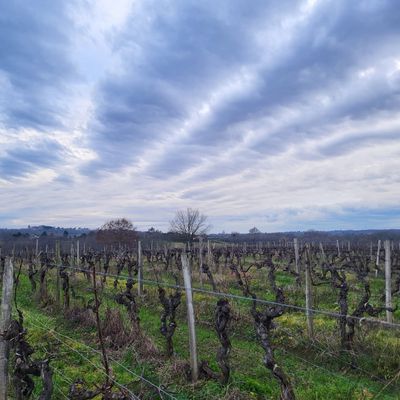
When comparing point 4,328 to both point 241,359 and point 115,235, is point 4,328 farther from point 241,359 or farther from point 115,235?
point 115,235

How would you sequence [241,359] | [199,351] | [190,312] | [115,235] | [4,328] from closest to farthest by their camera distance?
[4,328] < [190,312] < [241,359] < [199,351] < [115,235]

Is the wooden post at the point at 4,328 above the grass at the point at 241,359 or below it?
above

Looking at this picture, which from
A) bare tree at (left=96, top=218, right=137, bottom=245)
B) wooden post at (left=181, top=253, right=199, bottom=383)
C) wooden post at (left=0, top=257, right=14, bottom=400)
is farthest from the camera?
bare tree at (left=96, top=218, right=137, bottom=245)

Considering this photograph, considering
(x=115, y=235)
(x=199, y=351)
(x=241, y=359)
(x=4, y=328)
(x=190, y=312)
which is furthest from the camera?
(x=115, y=235)

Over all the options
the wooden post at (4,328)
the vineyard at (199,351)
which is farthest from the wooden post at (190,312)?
the wooden post at (4,328)

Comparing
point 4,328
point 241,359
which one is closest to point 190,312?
point 241,359

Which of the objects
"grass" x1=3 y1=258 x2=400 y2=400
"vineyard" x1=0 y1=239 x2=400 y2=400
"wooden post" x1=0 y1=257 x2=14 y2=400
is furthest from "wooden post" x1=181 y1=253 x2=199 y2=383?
"wooden post" x1=0 y1=257 x2=14 y2=400

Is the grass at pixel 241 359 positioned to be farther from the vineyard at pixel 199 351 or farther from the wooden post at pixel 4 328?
the wooden post at pixel 4 328

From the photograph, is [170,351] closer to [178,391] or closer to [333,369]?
[178,391]

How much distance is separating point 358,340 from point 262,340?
404 centimetres

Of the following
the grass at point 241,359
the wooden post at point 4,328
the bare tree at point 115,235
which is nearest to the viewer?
the wooden post at point 4,328

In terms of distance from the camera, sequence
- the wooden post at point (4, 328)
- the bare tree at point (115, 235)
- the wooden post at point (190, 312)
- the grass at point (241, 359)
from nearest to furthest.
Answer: the wooden post at point (4, 328), the grass at point (241, 359), the wooden post at point (190, 312), the bare tree at point (115, 235)

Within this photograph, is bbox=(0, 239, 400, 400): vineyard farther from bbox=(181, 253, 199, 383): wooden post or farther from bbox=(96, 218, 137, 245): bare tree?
bbox=(96, 218, 137, 245): bare tree

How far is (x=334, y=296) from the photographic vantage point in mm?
12844
